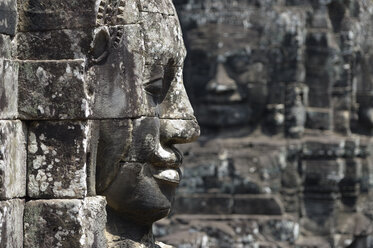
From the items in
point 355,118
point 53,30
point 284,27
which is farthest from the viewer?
point 355,118

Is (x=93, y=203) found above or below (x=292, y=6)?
below

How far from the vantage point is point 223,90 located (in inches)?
917

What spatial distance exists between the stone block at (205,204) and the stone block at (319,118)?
2.86 m

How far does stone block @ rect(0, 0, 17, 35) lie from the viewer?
8398mm

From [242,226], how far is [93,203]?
14048mm

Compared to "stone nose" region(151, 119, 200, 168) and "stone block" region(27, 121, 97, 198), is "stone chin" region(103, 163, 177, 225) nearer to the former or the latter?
"stone nose" region(151, 119, 200, 168)

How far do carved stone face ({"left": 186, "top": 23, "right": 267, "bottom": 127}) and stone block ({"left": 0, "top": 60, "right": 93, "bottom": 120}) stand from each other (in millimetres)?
14691

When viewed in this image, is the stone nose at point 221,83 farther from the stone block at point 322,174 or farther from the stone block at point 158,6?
the stone block at point 158,6

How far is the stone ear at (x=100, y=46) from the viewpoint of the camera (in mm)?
8711

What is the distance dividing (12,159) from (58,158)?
1.07 ft

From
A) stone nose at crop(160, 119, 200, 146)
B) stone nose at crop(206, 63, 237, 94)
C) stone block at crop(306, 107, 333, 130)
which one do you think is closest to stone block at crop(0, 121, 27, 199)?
stone nose at crop(160, 119, 200, 146)

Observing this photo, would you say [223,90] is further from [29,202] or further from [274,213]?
[29,202]

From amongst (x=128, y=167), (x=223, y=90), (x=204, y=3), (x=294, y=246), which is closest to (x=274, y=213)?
(x=294, y=246)

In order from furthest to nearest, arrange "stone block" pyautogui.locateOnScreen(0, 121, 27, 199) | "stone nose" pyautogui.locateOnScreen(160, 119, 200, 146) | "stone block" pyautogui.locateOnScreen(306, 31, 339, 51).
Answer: "stone block" pyautogui.locateOnScreen(306, 31, 339, 51) < "stone nose" pyautogui.locateOnScreen(160, 119, 200, 146) < "stone block" pyautogui.locateOnScreen(0, 121, 27, 199)
